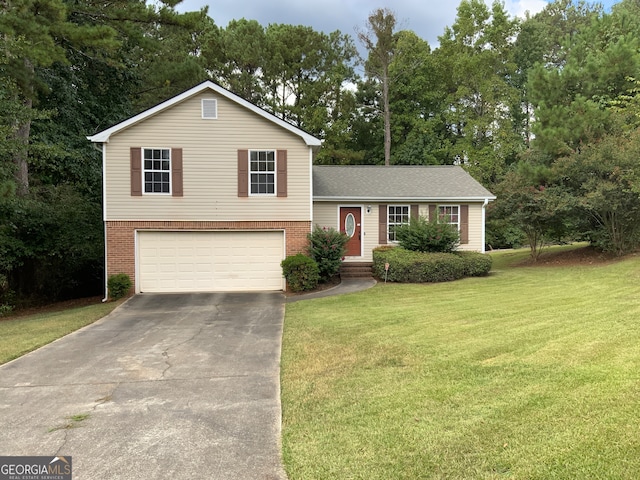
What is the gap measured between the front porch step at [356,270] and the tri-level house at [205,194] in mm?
2433

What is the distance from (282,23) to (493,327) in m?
32.1

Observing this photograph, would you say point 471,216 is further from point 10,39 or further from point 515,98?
point 515,98

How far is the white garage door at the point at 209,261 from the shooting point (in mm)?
13383

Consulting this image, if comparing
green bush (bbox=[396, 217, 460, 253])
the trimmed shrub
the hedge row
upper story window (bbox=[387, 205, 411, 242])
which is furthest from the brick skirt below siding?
the trimmed shrub

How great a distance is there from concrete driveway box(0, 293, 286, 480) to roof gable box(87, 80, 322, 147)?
690 centimetres

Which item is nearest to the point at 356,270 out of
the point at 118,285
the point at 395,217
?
the point at 395,217

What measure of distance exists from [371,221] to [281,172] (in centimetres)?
436

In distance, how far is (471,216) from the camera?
1658 cm

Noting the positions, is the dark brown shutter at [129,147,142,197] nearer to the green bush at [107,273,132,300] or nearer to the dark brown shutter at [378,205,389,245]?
the green bush at [107,273,132,300]

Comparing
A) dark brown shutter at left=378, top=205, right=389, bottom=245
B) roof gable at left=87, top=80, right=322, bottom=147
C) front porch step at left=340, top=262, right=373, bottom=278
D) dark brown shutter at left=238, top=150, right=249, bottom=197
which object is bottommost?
front porch step at left=340, top=262, right=373, bottom=278

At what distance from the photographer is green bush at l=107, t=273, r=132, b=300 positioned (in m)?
→ 12.6

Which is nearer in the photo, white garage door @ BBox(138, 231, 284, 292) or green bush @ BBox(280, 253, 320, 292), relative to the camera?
green bush @ BBox(280, 253, 320, 292)

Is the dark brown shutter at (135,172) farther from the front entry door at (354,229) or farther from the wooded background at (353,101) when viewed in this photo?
the front entry door at (354,229)

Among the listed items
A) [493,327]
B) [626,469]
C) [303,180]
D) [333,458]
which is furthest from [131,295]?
[626,469]
